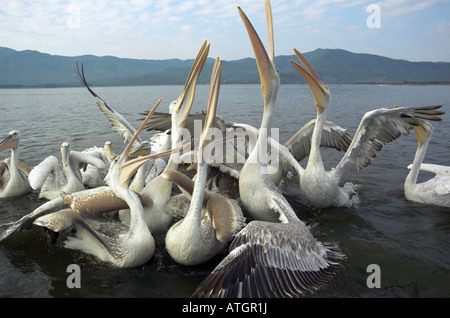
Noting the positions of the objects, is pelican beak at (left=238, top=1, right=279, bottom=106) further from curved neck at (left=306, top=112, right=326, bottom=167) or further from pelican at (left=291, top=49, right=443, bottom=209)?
curved neck at (left=306, top=112, right=326, bottom=167)

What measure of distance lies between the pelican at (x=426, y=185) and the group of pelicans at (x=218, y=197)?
0.02 m

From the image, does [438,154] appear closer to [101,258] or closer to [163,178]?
[163,178]

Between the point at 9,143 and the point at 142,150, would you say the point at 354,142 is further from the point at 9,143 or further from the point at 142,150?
the point at 9,143

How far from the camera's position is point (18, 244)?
3.71 meters

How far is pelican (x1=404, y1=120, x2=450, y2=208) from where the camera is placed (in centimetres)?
482

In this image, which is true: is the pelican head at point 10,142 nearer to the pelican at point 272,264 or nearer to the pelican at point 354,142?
the pelican at point 272,264

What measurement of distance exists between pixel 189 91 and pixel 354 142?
8.99 feet

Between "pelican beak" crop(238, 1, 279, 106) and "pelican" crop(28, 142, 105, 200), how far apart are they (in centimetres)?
307

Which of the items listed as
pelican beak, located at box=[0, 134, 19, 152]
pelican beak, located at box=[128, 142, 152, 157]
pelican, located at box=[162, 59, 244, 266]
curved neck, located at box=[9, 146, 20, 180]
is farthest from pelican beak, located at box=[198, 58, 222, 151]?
pelican beak, located at box=[0, 134, 19, 152]

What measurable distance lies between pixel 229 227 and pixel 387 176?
478cm

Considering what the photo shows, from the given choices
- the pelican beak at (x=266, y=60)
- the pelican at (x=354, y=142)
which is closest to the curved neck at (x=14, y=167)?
the pelican beak at (x=266, y=60)

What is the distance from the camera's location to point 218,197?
371cm

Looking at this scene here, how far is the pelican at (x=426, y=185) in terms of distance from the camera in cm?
482
